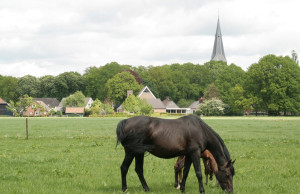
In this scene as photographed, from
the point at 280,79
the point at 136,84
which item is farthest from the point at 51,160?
the point at 136,84

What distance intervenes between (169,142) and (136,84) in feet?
379

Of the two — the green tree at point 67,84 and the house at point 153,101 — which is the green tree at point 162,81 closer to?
the house at point 153,101

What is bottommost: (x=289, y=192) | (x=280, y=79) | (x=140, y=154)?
(x=289, y=192)

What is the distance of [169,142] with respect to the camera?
8.88 meters

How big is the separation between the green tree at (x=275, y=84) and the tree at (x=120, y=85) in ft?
133

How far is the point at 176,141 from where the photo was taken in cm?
887

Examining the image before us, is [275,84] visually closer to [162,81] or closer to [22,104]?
[162,81]

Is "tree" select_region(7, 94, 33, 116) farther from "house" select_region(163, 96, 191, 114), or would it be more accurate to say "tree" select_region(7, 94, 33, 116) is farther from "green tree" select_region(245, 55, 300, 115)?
"green tree" select_region(245, 55, 300, 115)

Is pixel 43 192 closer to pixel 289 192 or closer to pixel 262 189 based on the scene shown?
pixel 262 189

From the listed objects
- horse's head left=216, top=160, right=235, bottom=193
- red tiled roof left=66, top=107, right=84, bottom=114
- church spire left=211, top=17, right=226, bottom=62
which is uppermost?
church spire left=211, top=17, right=226, bottom=62

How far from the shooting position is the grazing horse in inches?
348

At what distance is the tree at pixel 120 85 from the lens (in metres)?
120

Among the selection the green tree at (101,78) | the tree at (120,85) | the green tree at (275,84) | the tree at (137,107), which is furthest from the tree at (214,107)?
the green tree at (101,78)

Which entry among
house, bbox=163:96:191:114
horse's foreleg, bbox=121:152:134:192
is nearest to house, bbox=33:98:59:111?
house, bbox=163:96:191:114
